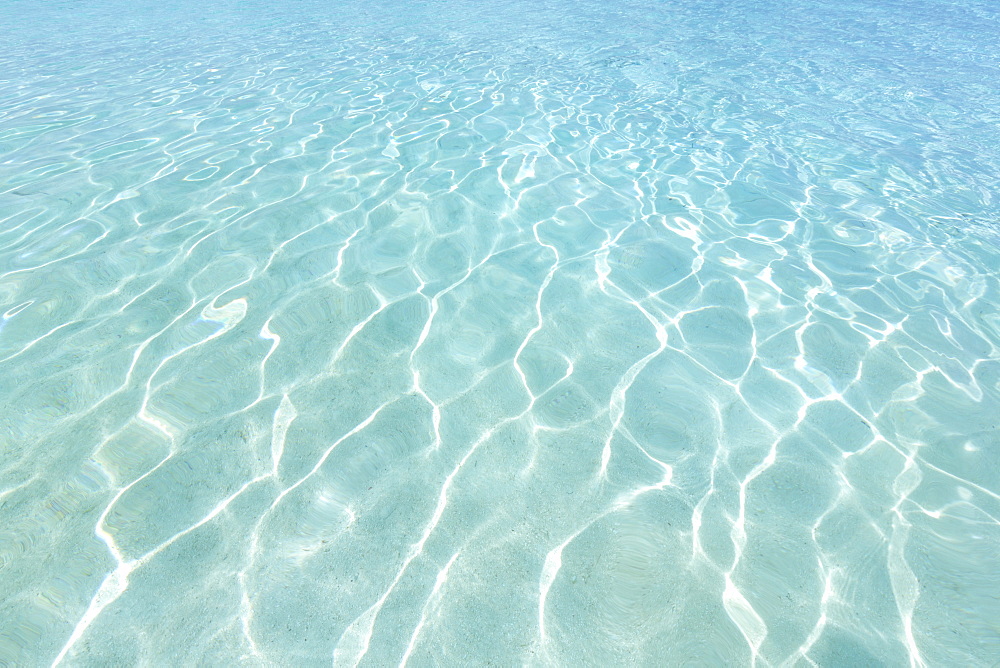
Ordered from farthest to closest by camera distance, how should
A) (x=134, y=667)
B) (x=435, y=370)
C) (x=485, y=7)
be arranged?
(x=485, y=7), (x=435, y=370), (x=134, y=667)

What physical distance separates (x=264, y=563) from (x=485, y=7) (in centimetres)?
1441

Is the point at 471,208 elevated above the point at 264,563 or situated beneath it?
situated beneath

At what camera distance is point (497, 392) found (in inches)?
114

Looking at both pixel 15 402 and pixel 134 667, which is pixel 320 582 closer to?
pixel 134 667

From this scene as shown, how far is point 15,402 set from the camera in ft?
9.07

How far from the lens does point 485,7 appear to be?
13398mm

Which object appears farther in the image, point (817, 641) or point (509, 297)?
point (509, 297)

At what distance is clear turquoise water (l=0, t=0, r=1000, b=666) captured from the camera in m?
1.99

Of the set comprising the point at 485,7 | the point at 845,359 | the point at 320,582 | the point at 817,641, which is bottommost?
the point at 485,7

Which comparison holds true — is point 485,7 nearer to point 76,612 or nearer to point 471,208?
point 471,208

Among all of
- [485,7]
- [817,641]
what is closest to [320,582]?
[817,641]

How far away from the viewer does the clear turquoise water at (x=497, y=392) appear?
6.52 ft

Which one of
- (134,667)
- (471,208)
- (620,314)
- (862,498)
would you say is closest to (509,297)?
(620,314)

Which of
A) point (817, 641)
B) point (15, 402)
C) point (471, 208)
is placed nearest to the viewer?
point (817, 641)
